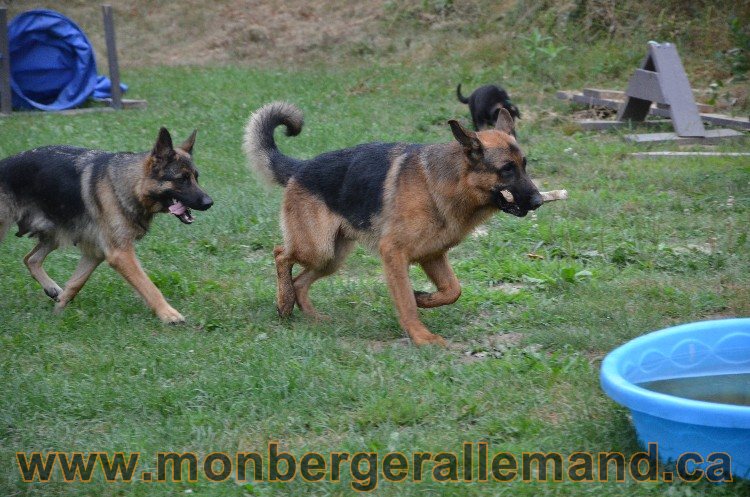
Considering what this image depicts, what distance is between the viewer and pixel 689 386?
15.2 ft

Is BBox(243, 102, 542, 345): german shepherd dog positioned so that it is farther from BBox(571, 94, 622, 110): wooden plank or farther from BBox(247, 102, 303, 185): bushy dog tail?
BBox(571, 94, 622, 110): wooden plank

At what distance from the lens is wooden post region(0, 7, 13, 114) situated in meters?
14.9

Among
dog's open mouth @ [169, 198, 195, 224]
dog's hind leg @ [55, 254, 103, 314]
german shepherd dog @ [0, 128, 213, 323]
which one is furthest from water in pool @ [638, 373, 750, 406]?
dog's hind leg @ [55, 254, 103, 314]

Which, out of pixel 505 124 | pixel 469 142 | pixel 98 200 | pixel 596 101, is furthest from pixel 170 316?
pixel 596 101

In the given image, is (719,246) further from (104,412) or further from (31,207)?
(31,207)

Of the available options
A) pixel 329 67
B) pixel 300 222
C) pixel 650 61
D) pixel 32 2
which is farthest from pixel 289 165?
pixel 32 2

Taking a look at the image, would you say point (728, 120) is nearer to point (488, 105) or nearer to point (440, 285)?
point (488, 105)

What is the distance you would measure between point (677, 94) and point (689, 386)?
8314 mm

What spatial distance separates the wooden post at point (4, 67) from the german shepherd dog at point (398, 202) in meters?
9.72

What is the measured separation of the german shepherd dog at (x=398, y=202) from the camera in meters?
5.86

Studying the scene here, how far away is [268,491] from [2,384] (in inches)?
85.7

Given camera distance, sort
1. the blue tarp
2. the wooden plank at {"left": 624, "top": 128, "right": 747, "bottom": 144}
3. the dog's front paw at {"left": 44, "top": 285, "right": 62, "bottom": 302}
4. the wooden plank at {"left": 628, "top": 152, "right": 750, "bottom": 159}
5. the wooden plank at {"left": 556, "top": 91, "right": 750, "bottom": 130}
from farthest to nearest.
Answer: the blue tarp, the wooden plank at {"left": 556, "top": 91, "right": 750, "bottom": 130}, the wooden plank at {"left": 624, "top": 128, "right": 747, "bottom": 144}, the wooden plank at {"left": 628, "top": 152, "right": 750, "bottom": 159}, the dog's front paw at {"left": 44, "top": 285, "right": 62, "bottom": 302}

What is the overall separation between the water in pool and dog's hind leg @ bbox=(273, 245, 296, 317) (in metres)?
2.95

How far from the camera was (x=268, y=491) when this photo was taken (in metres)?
4.02
